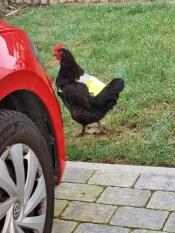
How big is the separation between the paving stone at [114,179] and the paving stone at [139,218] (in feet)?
1.35

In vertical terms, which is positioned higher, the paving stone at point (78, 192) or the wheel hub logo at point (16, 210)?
the wheel hub logo at point (16, 210)

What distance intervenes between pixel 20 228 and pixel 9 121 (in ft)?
1.86

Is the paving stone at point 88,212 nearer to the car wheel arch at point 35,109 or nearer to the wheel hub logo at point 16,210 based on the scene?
the car wheel arch at point 35,109

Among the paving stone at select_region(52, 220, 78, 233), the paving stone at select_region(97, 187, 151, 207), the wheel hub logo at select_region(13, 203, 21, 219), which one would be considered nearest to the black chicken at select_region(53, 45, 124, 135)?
the paving stone at select_region(97, 187, 151, 207)

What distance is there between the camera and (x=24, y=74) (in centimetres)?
327

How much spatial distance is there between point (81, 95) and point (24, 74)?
1973mm

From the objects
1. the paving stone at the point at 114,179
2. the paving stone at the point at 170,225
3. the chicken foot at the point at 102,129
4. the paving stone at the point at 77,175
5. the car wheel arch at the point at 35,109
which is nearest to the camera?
the car wheel arch at the point at 35,109

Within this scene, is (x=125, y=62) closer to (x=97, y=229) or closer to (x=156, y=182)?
(x=156, y=182)

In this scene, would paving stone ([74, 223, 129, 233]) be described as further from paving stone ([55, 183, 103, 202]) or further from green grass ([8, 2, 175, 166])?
green grass ([8, 2, 175, 166])

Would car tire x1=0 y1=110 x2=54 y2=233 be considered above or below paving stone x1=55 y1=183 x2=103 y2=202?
above

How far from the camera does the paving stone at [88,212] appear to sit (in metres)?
3.82

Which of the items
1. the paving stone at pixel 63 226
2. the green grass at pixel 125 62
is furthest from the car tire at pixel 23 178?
the green grass at pixel 125 62

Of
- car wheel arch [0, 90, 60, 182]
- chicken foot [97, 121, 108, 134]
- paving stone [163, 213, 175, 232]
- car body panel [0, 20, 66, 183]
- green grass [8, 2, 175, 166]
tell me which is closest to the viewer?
car body panel [0, 20, 66, 183]

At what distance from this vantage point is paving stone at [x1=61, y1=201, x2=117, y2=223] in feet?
12.5
